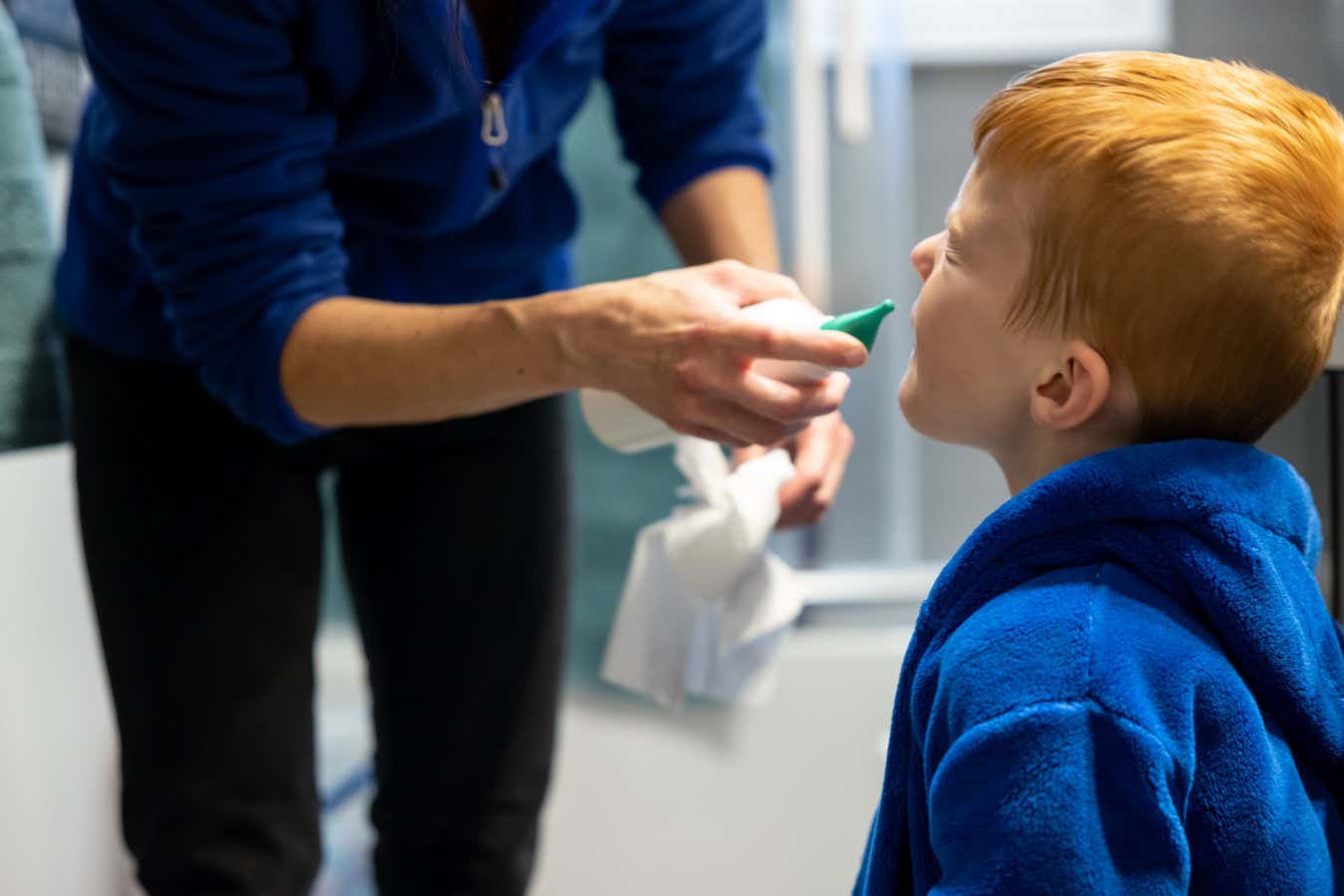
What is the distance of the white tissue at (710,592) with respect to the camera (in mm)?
908

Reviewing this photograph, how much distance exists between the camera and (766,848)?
161 centimetres

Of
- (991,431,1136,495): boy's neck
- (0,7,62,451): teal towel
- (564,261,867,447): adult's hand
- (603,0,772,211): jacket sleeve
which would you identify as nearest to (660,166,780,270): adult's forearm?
(603,0,772,211): jacket sleeve

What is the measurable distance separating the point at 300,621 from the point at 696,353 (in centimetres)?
38

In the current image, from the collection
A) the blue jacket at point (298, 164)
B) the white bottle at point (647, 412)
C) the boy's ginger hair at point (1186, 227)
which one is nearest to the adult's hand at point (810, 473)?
the white bottle at point (647, 412)

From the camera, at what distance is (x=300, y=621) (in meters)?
0.92

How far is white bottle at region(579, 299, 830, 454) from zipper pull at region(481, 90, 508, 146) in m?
0.18

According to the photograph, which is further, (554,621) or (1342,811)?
(554,621)

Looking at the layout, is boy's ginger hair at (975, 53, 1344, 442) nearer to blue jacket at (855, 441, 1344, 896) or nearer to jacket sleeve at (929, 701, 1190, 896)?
blue jacket at (855, 441, 1344, 896)

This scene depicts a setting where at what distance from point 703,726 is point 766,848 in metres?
0.16

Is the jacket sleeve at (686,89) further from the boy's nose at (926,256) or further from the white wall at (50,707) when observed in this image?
the white wall at (50,707)

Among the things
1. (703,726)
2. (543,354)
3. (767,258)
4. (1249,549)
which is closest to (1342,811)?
(1249,549)

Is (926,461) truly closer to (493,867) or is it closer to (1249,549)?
(493,867)

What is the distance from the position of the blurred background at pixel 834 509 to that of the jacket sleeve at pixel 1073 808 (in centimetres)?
109

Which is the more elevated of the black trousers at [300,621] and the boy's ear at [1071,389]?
the boy's ear at [1071,389]
